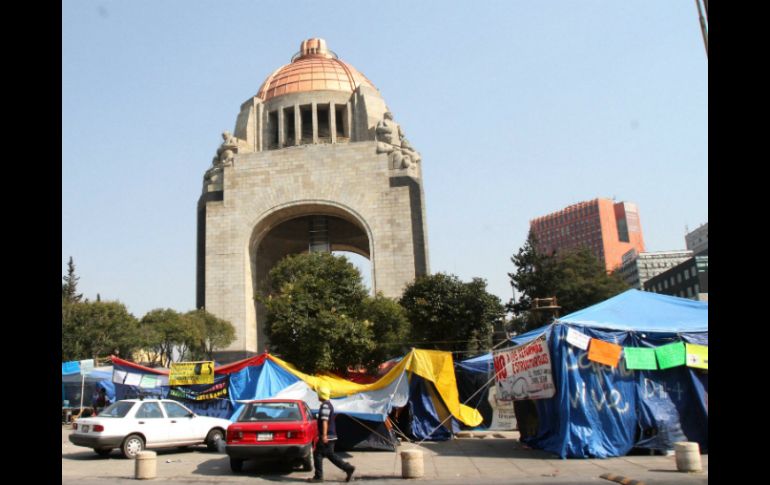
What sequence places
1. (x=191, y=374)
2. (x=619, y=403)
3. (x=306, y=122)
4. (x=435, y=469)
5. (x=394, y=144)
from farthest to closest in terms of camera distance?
1. (x=306, y=122)
2. (x=394, y=144)
3. (x=191, y=374)
4. (x=619, y=403)
5. (x=435, y=469)

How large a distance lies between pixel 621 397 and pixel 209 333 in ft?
85.5

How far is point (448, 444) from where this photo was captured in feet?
51.5

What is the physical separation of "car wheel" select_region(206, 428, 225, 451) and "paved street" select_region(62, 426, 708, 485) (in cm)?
22

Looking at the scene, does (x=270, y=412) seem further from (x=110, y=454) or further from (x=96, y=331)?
(x=96, y=331)

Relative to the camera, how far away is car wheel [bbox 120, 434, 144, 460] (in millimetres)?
13000

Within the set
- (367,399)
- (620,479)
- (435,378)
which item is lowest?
(620,479)

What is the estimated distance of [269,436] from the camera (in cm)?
1073

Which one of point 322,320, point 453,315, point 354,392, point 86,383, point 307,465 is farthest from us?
point 453,315

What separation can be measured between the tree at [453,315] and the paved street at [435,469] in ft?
47.2

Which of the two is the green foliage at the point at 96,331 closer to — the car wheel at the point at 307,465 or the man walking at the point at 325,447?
the car wheel at the point at 307,465

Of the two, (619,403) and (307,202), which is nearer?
(619,403)

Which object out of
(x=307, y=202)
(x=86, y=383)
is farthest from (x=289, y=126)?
(x=86, y=383)

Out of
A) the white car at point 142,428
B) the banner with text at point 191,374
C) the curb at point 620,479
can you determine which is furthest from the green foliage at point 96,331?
the curb at point 620,479
